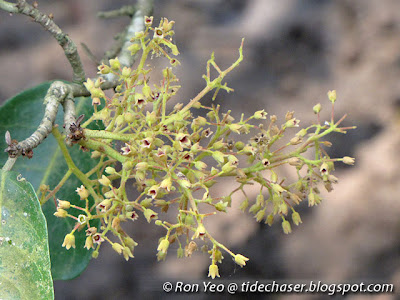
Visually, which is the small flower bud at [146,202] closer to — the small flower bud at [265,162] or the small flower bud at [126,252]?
the small flower bud at [126,252]

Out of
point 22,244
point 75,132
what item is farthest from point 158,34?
point 22,244

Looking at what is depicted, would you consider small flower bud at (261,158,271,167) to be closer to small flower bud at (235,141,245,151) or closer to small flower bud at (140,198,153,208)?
small flower bud at (235,141,245,151)

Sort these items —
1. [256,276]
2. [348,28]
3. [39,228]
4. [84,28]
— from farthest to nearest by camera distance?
[84,28], [348,28], [256,276], [39,228]

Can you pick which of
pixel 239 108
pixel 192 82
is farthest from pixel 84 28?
pixel 239 108

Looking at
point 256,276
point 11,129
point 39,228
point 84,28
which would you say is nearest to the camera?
point 39,228

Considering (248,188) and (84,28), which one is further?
(84,28)

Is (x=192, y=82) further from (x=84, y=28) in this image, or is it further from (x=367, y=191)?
(x=367, y=191)

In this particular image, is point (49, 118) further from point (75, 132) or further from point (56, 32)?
point (56, 32)

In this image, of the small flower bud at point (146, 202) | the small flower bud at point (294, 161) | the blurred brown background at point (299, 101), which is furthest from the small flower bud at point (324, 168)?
the blurred brown background at point (299, 101)
